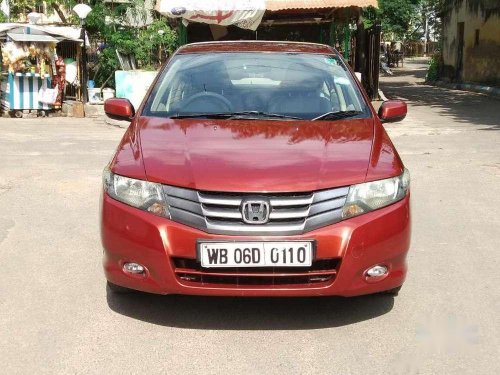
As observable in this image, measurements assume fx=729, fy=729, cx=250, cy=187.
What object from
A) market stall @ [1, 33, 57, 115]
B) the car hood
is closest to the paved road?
the car hood

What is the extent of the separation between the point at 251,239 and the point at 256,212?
138 millimetres

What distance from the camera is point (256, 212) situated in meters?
3.58

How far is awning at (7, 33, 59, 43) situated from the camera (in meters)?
16.8

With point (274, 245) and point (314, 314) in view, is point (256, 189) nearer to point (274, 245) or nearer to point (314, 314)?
point (274, 245)

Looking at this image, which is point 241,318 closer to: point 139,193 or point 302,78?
point 139,193

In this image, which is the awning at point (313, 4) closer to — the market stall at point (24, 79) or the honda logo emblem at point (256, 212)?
the market stall at point (24, 79)

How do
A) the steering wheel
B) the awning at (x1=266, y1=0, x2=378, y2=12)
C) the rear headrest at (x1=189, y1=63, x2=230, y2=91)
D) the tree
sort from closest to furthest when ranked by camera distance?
the steering wheel, the rear headrest at (x1=189, y1=63, x2=230, y2=91), the awning at (x1=266, y1=0, x2=378, y2=12), the tree

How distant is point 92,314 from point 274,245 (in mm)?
1200

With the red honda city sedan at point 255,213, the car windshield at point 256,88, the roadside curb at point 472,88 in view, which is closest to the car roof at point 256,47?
the car windshield at point 256,88

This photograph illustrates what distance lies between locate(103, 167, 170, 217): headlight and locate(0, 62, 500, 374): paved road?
26.0 inches

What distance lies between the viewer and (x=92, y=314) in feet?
13.3

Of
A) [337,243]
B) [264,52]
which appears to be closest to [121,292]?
[337,243]

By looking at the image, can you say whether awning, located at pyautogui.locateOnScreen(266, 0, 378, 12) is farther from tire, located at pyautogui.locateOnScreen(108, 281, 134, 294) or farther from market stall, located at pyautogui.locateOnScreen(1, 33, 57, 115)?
tire, located at pyautogui.locateOnScreen(108, 281, 134, 294)

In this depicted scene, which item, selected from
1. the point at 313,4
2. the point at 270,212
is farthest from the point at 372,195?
the point at 313,4
